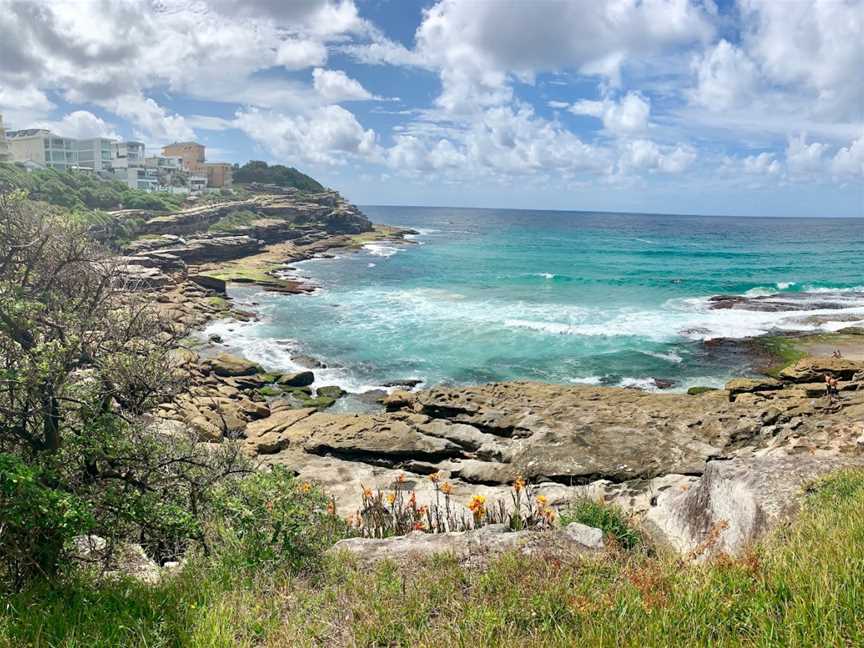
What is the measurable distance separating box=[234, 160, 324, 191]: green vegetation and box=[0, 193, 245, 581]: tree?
12257 centimetres

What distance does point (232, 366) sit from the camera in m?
26.2

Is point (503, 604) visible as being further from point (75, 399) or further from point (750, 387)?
point (750, 387)

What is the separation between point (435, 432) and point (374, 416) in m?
3.28

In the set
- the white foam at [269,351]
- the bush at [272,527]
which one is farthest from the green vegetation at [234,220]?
the bush at [272,527]

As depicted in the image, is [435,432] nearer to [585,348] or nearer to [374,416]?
[374,416]

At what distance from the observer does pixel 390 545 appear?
20.8 feet

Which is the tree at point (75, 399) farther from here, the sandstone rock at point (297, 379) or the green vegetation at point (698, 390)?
the green vegetation at point (698, 390)

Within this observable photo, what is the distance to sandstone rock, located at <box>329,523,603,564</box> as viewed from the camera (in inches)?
222

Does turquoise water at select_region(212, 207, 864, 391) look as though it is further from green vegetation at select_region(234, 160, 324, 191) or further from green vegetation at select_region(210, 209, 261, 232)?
green vegetation at select_region(234, 160, 324, 191)

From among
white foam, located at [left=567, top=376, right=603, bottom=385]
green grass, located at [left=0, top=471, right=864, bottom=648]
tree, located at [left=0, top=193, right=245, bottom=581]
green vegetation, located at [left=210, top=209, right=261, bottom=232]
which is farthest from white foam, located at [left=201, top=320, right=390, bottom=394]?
green vegetation, located at [left=210, top=209, right=261, bottom=232]

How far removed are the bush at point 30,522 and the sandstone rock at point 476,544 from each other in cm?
256

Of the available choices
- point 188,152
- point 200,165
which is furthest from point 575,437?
point 188,152

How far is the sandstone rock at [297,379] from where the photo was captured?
84.7 ft

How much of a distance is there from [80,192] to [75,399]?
3083 inches
